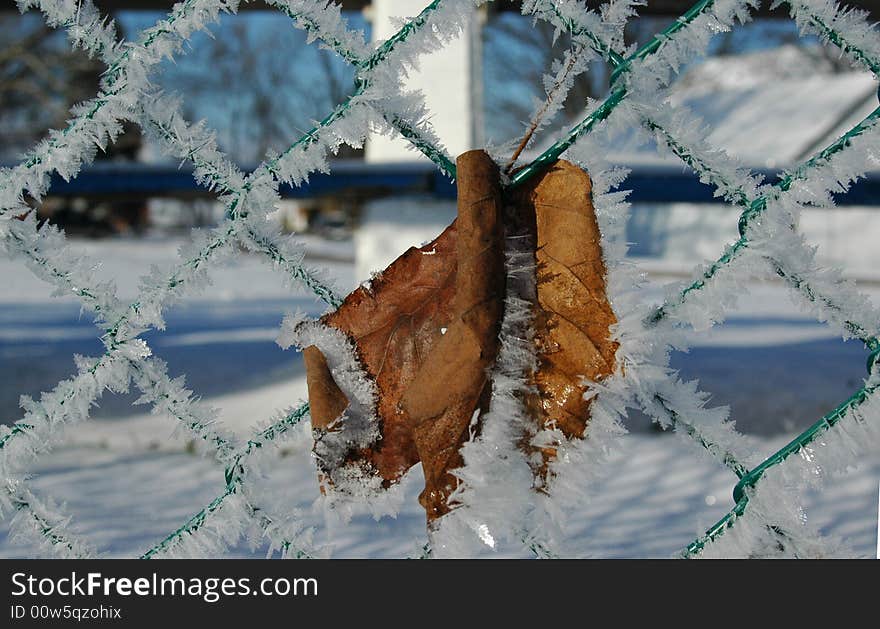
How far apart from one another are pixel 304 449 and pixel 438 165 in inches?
117

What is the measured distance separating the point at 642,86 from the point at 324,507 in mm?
496

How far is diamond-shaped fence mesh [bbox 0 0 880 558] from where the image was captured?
665 mm

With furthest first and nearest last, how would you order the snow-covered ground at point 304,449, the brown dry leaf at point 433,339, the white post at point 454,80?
the white post at point 454,80 → the snow-covered ground at point 304,449 → the brown dry leaf at point 433,339

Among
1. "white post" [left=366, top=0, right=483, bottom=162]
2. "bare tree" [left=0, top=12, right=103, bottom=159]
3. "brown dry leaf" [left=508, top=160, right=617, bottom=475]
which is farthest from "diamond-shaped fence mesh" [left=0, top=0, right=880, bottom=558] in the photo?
"bare tree" [left=0, top=12, right=103, bottom=159]

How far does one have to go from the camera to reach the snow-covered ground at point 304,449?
225 centimetres

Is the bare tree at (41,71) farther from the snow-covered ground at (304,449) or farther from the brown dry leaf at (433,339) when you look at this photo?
the brown dry leaf at (433,339)

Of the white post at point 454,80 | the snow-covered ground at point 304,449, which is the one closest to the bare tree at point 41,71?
the snow-covered ground at point 304,449

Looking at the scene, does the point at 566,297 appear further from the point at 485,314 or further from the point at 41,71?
the point at 41,71

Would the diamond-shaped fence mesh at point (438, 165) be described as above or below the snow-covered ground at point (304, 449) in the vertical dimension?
below

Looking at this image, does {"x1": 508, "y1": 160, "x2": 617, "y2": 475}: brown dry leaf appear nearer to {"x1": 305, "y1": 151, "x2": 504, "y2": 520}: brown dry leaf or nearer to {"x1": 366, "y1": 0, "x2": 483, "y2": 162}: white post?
{"x1": 305, "y1": 151, "x2": 504, "y2": 520}: brown dry leaf

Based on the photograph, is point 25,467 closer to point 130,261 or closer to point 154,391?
point 154,391

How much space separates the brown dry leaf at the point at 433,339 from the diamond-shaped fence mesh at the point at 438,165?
0.20 feet

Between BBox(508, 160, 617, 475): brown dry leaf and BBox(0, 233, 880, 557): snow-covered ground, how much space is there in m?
0.16
